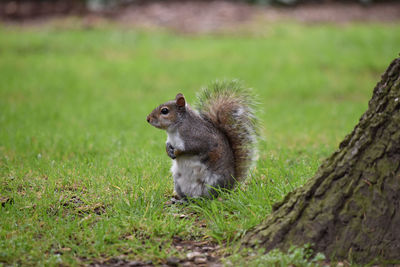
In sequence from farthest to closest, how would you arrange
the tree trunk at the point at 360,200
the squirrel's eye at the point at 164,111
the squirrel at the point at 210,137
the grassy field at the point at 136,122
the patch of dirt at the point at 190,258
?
the squirrel's eye at the point at 164,111 → the squirrel at the point at 210,137 → the grassy field at the point at 136,122 → the patch of dirt at the point at 190,258 → the tree trunk at the point at 360,200

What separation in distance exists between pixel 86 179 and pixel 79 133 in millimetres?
2741

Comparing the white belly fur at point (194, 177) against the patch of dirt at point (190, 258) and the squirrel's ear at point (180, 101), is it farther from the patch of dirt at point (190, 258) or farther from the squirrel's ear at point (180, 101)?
the patch of dirt at point (190, 258)

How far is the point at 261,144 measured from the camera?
5.97 meters

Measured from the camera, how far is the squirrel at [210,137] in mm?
3869

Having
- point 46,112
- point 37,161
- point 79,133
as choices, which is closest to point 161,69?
point 46,112

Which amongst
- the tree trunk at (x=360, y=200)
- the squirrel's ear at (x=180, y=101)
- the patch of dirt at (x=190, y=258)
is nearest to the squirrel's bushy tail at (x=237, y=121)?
the squirrel's ear at (x=180, y=101)

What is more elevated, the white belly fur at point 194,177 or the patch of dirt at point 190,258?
the white belly fur at point 194,177

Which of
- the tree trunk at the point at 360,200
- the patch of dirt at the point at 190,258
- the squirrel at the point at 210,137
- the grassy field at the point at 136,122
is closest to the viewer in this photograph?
the tree trunk at the point at 360,200

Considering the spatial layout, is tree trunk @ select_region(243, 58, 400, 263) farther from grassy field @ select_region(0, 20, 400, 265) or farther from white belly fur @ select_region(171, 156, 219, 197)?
white belly fur @ select_region(171, 156, 219, 197)

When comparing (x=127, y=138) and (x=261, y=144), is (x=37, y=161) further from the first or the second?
(x=261, y=144)

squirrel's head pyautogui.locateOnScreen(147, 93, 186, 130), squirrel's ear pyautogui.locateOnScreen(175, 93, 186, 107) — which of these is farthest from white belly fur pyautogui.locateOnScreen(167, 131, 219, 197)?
squirrel's ear pyautogui.locateOnScreen(175, 93, 186, 107)

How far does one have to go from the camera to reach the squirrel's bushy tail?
404 cm

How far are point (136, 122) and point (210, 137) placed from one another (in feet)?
13.8

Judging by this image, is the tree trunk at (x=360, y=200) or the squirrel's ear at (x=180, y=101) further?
the squirrel's ear at (x=180, y=101)
